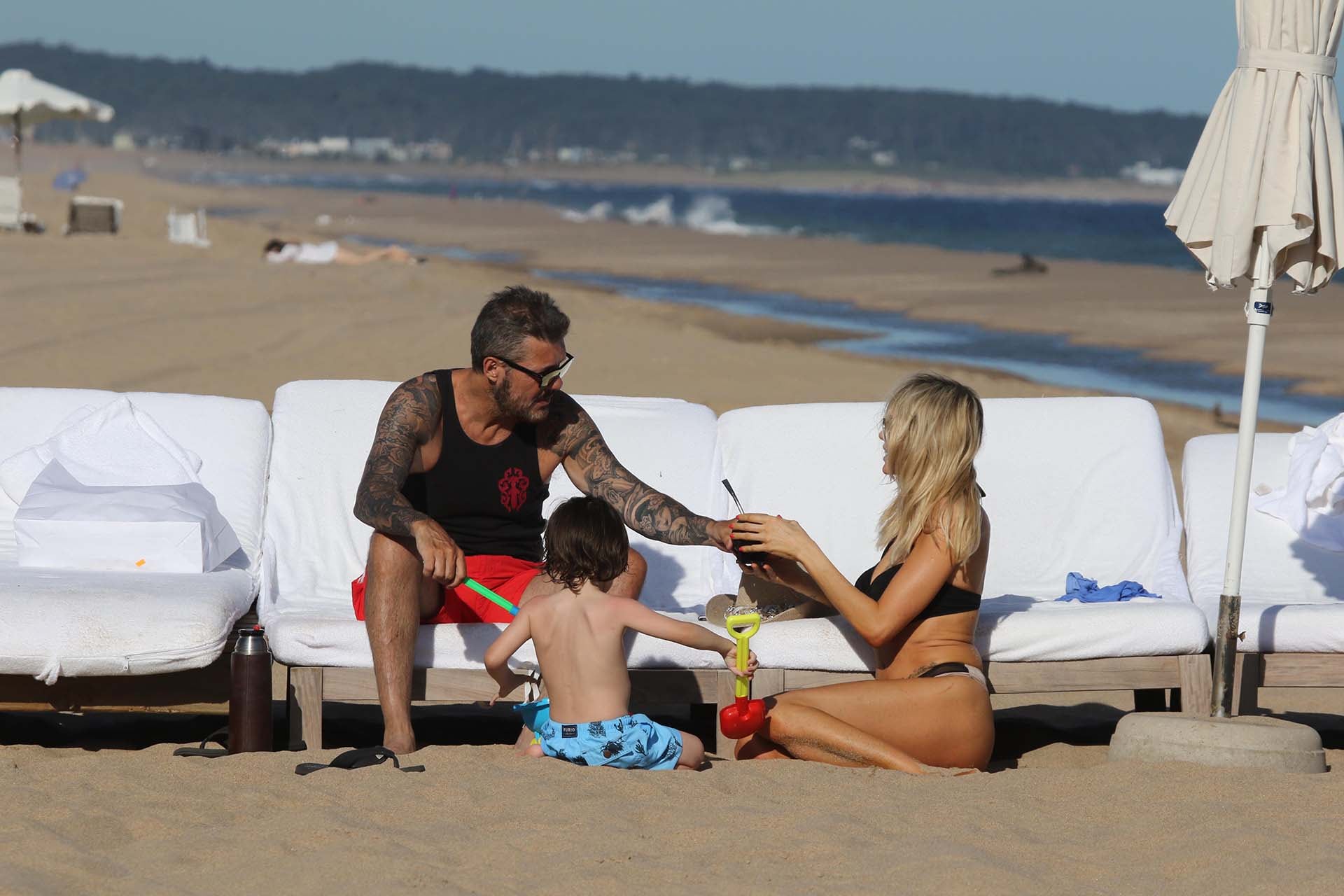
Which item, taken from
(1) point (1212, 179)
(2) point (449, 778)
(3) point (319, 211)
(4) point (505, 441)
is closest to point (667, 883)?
(2) point (449, 778)

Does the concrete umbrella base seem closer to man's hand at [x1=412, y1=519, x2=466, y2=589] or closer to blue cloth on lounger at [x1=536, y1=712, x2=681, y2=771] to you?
blue cloth on lounger at [x1=536, y1=712, x2=681, y2=771]

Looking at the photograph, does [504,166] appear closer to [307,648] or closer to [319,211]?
[319,211]

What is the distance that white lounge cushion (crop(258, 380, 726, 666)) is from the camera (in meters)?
4.94

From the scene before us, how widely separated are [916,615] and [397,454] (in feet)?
4.86

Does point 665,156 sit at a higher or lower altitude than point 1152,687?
higher

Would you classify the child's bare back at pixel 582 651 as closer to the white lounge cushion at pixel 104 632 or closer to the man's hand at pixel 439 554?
the man's hand at pixel 439 554

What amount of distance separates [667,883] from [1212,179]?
2374 mm

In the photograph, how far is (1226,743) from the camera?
156 inches

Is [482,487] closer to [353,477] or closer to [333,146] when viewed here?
[353,477]

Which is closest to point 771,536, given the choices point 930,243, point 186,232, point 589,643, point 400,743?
point 589,643

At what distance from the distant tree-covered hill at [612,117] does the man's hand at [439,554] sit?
5080 inches

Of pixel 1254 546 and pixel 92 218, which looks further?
pixel 92 218

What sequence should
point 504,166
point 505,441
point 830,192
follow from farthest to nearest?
point 504,166, point 830,192, point 505,441

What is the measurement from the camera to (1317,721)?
17.3 ft
